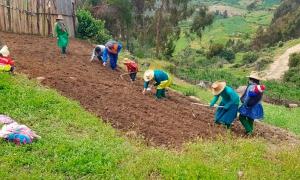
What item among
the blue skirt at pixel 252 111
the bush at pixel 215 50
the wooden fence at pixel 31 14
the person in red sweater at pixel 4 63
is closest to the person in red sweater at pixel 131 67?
the person in red sweater at pixel 4 63

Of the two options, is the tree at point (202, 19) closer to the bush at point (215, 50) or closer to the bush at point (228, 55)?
the bush at point (215, 50)

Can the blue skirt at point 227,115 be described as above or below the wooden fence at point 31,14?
below

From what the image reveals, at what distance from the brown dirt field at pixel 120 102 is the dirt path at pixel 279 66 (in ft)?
86.5

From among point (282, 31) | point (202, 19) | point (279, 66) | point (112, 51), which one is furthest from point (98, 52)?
point (282, 31)

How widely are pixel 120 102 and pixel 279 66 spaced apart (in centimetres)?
3382

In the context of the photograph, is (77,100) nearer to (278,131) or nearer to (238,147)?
(238,147)

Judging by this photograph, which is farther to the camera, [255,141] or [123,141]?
[255,141]

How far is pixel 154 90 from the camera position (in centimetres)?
1340

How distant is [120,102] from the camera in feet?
36.0

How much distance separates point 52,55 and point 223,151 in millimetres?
8462

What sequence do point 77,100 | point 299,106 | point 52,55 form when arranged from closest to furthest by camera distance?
point 77,100 → point 52,55 → point 299,106

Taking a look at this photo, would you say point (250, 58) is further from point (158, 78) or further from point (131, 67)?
point (158, 78)

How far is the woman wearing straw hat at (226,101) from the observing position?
405 inches

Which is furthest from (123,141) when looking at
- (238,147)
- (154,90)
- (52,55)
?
(52,55)
